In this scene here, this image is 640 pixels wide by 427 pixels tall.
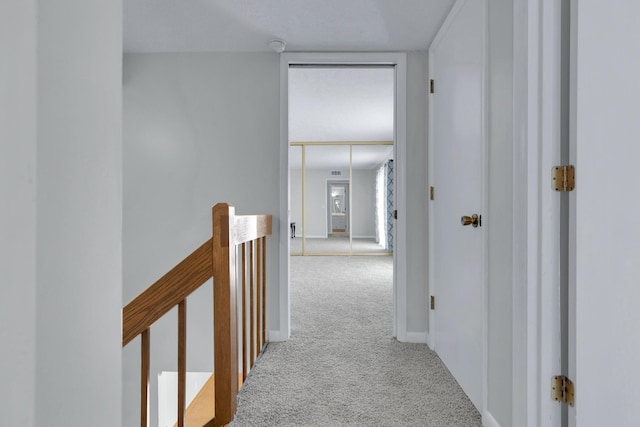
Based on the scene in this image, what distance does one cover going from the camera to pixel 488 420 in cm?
158

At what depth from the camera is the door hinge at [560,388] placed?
1.21 meters

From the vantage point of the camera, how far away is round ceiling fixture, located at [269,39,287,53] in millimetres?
2506

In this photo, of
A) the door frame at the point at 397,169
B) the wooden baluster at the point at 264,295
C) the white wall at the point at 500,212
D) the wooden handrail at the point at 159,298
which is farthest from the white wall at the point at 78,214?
the door frame at the point at 397,169

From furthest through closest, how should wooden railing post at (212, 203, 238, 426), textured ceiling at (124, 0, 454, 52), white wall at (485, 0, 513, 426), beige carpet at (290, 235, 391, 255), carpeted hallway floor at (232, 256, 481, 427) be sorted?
beige carpet at (290, 235, 391, 255), textured ceiling at (124, 0, 454, 52), carpeted hallway floor at (232, 256, 481, 427), wooden railing post at (212, 203, 238, 426), white wall at (485, 0, 513, 426)

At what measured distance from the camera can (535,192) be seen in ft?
4.12

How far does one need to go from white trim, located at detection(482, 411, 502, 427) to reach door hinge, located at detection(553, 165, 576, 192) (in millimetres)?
959

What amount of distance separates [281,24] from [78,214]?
7.06 feet

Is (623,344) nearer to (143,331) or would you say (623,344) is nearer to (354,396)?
(354,396)

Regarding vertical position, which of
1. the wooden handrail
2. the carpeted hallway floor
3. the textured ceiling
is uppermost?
the textured ceiling

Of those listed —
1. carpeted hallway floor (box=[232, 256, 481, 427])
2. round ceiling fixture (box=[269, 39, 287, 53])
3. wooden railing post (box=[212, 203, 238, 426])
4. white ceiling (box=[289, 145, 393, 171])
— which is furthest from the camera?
white ceiling (box=[289, 145, 393, 171])

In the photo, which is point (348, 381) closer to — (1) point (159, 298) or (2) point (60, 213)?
(1) point (159, 298)

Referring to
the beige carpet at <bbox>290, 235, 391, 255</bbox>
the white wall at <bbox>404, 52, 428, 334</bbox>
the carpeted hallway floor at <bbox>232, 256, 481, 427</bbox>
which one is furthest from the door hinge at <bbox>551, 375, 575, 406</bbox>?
the beige carpet at <bbox>290, 235, 391, 255</bbox>

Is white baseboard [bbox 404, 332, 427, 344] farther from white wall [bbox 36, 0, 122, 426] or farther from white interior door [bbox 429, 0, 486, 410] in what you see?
white wall [bbox 36, 0, 122, 426]

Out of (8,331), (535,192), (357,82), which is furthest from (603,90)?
(357,82)
